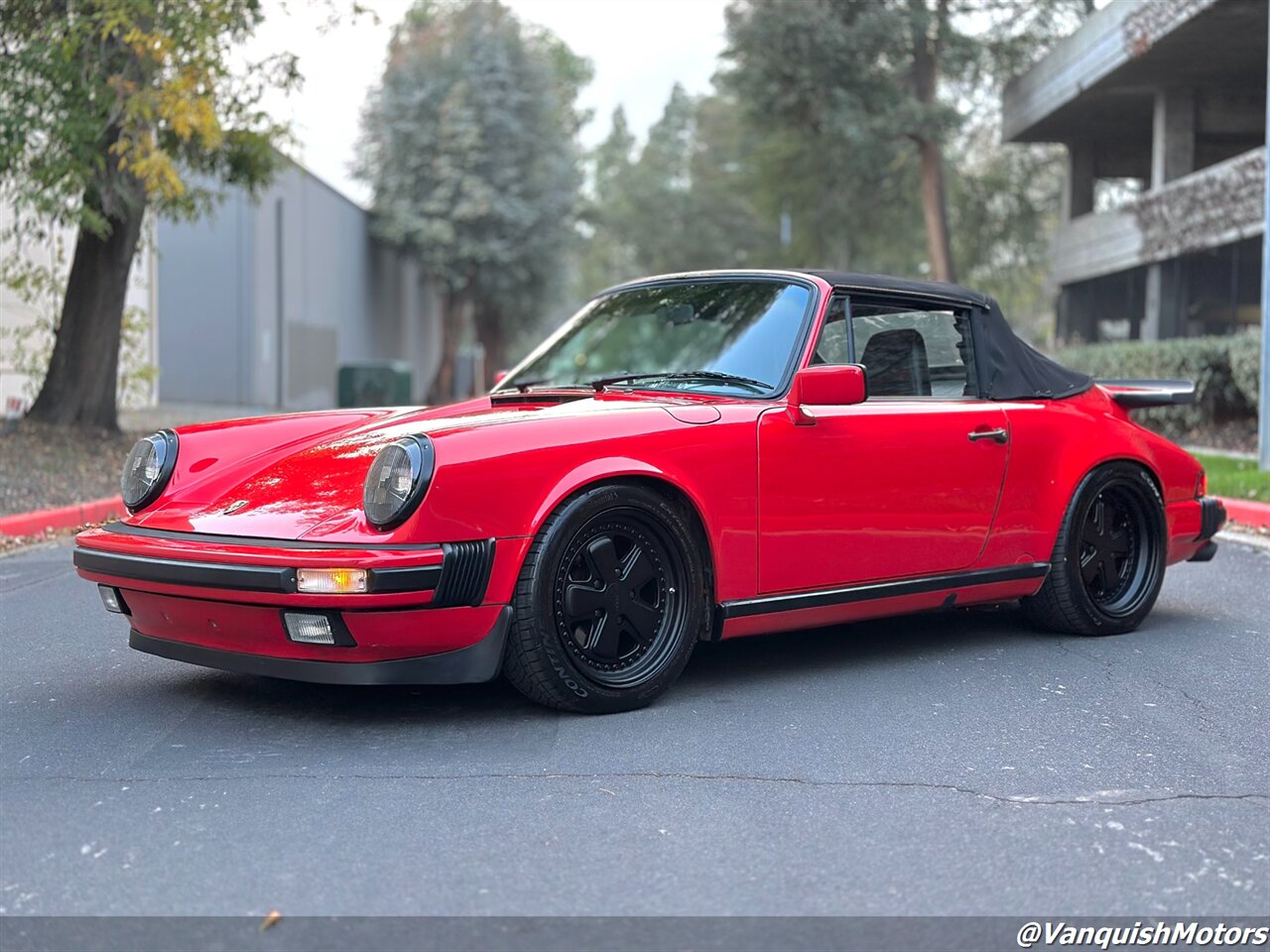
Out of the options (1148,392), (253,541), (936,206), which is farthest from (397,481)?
(936,206)

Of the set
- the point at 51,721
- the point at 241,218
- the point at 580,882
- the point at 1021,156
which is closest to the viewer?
the point at 580,882

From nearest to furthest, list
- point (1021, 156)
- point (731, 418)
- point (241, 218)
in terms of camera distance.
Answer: point (731, 418) < point (241, 218) < point (1021, 156)

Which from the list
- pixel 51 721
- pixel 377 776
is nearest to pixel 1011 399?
pixel 377 776

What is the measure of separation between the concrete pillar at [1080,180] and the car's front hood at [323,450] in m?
26.6

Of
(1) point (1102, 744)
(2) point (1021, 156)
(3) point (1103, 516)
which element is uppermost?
(2) point (1021, 156)

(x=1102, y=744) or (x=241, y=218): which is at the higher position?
(x=241, y=218)

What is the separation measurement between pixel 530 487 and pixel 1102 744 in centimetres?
175

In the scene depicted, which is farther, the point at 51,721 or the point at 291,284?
the point at 291,284


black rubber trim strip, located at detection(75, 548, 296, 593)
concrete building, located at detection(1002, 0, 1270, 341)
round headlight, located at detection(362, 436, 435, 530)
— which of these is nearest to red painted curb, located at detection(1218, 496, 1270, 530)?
round headlight, located at detection(362, 436, 435, 530)

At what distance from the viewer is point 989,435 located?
5488 millimetres

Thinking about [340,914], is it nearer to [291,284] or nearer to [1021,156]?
[291,284]

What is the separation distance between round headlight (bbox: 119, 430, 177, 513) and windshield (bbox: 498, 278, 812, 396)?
1393 mm

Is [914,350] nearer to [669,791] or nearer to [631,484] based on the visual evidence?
[631,484]
